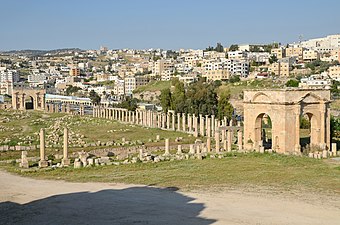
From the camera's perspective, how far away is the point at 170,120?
67938mm

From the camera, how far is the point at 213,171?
2716 centimetres

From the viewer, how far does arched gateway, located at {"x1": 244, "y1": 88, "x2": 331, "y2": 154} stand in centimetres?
3481

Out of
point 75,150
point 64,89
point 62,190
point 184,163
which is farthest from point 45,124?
point 64,89

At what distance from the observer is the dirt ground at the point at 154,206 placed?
56.7 feet

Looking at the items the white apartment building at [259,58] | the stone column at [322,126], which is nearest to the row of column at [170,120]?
the stone column at [322,126]

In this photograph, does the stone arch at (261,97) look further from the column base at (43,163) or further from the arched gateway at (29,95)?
the arched gateway at (29,95)

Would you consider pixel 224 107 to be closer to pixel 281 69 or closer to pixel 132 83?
pixel 281 69

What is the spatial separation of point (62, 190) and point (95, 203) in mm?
3614

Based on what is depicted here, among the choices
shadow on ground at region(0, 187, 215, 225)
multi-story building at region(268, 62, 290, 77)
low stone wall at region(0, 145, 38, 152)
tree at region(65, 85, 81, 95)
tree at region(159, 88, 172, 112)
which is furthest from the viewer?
tree at region(65, 85, 81, 95)

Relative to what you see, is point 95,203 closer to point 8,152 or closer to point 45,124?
point 8,152

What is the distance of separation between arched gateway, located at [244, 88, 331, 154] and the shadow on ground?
15.2 m

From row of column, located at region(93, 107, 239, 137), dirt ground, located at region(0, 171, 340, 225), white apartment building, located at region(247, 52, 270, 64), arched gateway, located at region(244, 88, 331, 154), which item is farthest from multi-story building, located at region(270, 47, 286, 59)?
dirt ground, located at region(0, 171, 340, 225)

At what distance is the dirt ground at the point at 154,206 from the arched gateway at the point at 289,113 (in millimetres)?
13994

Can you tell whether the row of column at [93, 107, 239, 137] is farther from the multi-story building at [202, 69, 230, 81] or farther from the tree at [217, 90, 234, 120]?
the multi-story building at [202, 69, 230, 81]
